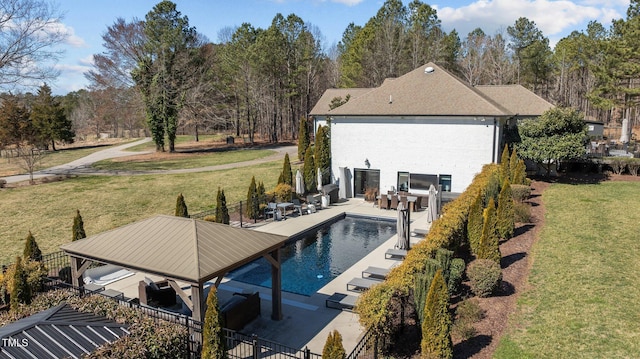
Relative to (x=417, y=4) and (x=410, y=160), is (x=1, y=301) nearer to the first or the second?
(x=410, y=160)

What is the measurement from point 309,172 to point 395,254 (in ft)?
44.5

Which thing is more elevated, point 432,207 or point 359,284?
point 432,207

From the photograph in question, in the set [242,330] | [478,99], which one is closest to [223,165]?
[478,99]

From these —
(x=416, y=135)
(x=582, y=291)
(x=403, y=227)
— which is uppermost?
(x=416, y=135)

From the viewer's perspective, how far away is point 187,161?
45625 mm

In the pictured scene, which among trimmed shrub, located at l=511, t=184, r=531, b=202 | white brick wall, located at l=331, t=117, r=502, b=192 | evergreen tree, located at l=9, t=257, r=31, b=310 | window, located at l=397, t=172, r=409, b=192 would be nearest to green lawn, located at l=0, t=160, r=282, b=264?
white brick wall, located at l=331, t=117, r=502, b=192

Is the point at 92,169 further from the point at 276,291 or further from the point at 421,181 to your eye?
the point at 276,291

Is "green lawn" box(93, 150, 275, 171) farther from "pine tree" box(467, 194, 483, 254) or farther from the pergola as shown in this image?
"pine tree" box(467, 194, 483, 254)

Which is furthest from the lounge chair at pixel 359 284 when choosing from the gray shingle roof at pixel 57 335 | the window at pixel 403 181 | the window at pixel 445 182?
the window at pixel 403 181

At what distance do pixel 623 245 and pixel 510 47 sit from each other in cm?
6002

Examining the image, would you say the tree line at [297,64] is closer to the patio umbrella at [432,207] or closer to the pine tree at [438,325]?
the patio umbrella at [432,207]

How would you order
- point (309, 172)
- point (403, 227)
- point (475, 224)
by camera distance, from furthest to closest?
point (309, 172)
point (403, 227)
point (475, 224)

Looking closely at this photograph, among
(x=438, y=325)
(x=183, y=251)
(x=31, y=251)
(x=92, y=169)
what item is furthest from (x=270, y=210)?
(x=92, y=169)

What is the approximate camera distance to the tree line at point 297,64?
1921 inches
